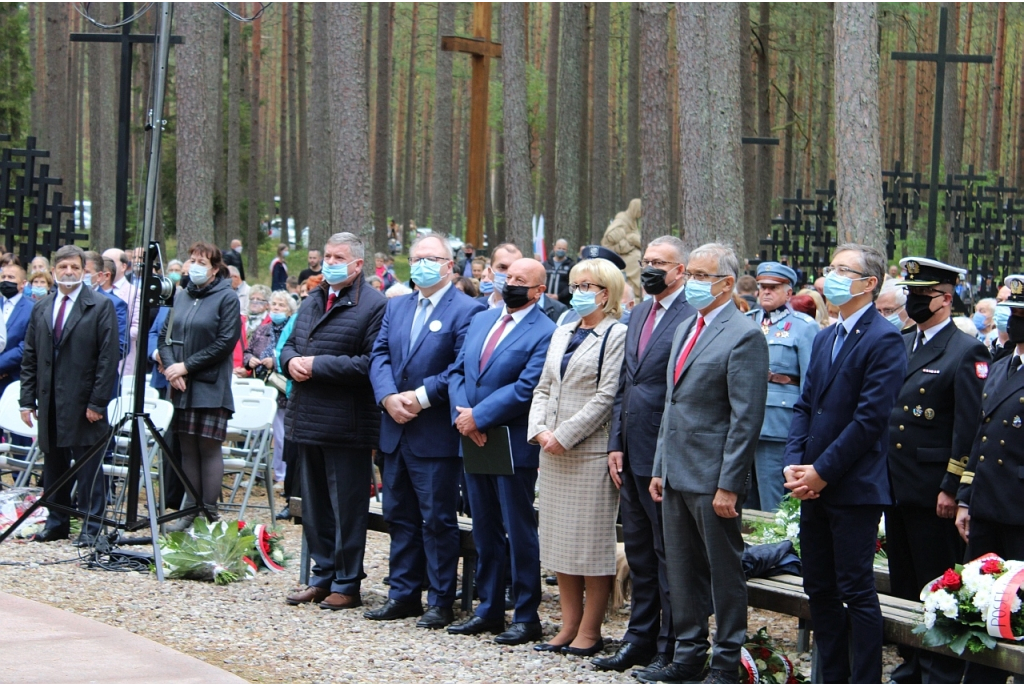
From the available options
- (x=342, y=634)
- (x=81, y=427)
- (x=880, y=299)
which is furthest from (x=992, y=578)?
(x=81, y=427)

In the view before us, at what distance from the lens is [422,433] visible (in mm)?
6766

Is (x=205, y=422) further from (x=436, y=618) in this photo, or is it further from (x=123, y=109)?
(x=123, y=109)

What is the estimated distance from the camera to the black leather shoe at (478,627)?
21.3ft

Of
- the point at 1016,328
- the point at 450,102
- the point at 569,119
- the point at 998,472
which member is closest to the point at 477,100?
the point at 1016,328

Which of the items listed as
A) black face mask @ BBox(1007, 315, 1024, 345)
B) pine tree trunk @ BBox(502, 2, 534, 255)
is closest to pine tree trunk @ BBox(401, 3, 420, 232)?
pine tree trunk @ BBox(502, 2, 534, 255)

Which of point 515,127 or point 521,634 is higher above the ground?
point 515,127

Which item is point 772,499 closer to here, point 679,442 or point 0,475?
point 679,442

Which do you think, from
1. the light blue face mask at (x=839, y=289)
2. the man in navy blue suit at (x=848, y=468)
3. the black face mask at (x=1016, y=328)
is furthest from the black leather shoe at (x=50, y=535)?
the black face mask at (x=1016, y=328)

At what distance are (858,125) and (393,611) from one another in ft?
26.8

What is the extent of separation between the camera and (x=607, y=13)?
29.3 m

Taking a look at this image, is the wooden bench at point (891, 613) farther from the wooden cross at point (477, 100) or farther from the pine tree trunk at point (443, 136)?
the pine tree trunk at point (443, 136)

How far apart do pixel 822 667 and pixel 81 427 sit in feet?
18.8

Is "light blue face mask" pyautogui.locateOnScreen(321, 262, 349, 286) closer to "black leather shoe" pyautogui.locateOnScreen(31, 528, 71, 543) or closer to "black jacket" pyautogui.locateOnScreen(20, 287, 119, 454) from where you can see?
"black jacket" pyautogui.locateOnScreen(20, 287, 119, 454)

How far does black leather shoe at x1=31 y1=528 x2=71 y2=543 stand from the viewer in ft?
28.7
